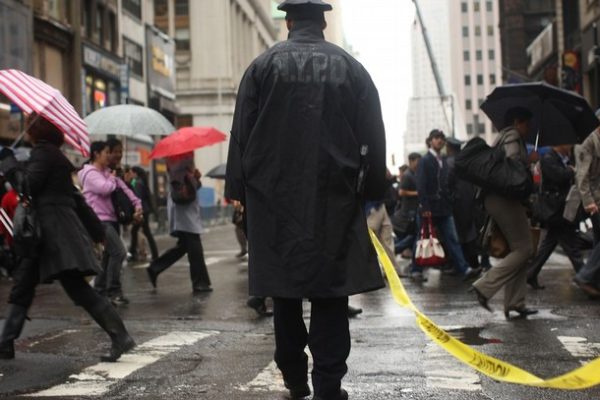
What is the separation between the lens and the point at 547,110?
385 inches

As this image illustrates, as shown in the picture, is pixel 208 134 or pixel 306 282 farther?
pixel 208 134

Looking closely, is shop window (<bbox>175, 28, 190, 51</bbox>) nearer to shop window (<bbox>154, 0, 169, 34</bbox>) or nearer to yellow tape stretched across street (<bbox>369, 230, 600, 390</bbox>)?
shop window (<bbox>154, 0, 169, 34</bbox>)

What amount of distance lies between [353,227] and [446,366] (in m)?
1.91

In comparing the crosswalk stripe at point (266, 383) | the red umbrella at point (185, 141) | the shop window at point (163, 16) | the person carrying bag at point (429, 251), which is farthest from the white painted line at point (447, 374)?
the shop window at point (163, 16)

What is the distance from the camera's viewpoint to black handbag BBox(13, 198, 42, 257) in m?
6.89

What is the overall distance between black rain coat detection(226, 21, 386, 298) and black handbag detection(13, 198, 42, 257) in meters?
2.47

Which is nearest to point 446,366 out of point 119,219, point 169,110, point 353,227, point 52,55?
point 353,227

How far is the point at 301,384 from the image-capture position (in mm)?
5289

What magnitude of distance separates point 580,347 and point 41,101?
4.13 metres

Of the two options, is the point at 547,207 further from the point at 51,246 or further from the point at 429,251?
the point at 51,246

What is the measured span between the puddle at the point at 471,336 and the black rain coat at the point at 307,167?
285cm

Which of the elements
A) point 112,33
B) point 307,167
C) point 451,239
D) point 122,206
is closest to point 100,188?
point 122,206

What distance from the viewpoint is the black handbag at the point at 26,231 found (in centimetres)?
689

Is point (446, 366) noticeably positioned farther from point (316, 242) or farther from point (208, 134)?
point (208, 134)
